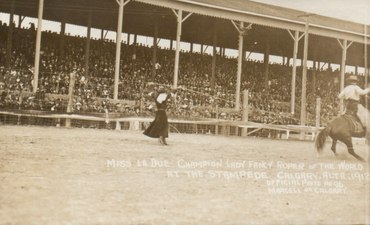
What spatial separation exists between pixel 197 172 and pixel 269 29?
649 inches

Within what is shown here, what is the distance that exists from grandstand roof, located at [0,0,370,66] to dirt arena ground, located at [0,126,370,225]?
10098 millimetres

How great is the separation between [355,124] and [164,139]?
4359 millimetres

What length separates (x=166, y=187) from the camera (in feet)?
20.1

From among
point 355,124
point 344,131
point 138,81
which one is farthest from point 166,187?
point 138,81

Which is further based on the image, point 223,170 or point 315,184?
point 223,170

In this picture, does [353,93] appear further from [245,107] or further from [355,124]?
[245,107]

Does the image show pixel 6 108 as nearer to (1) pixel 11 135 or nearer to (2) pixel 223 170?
(1) pixel 11 135

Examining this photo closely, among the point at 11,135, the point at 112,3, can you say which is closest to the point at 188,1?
the point at 112,3

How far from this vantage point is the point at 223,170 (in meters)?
7.53

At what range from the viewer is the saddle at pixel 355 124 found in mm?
9938

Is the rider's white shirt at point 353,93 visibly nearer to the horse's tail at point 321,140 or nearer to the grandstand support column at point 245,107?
the horse's tail at point 321,140

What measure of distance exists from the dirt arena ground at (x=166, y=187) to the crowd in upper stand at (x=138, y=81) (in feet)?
19.4

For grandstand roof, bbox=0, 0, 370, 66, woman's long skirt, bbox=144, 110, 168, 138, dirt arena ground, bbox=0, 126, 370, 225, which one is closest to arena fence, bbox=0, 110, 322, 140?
woman's long skirt, bbox=144, 110, 168, 138

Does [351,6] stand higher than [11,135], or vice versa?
[351,6]
